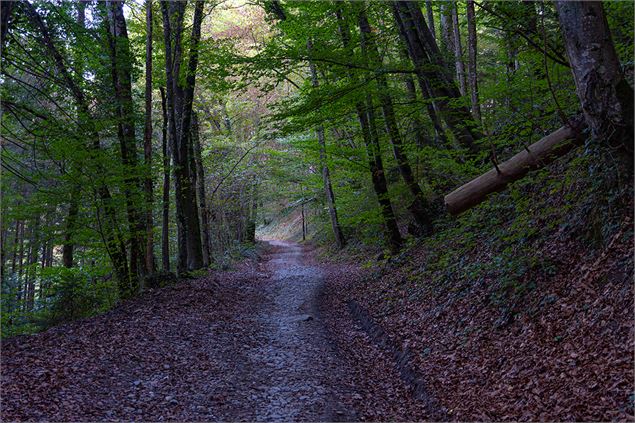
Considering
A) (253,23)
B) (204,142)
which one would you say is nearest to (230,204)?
(204,142)

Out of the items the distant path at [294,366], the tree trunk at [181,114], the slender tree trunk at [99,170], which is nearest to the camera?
the distant path at [294,366]

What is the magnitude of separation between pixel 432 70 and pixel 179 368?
8426 mm

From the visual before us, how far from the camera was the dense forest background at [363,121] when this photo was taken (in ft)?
21.5

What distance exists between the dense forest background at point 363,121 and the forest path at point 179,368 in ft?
9.98

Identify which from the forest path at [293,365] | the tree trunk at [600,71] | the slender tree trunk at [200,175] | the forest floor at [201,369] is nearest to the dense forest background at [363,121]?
the tree trunk at [600,71]

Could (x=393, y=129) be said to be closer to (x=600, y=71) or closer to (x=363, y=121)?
(x=363, y=121)

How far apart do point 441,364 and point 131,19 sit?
15.4 m

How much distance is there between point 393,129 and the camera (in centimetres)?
1335

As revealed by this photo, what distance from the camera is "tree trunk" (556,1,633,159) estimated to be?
206 inches

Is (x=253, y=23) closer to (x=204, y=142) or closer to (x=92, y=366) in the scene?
(x=204, y=142)

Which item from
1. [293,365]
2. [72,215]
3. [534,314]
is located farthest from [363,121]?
[534,314]

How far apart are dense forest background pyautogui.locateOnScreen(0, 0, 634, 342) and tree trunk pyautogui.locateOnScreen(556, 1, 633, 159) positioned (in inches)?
0.6

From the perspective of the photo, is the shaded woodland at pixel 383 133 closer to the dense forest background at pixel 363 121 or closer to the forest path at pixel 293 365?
the dense forest background at pixel 363 121

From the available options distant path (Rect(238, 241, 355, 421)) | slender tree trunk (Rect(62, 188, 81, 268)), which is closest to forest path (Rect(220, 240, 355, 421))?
distant path (Rect(238, 241, 355, 421))
